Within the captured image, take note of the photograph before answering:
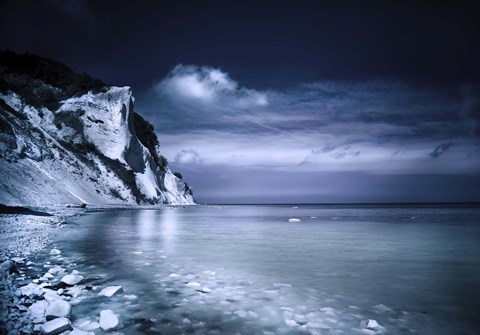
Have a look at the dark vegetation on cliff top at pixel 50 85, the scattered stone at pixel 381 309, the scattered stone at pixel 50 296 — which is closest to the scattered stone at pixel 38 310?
the scattered stone at pixel 50 296

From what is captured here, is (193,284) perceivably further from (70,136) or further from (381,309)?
(70,136)

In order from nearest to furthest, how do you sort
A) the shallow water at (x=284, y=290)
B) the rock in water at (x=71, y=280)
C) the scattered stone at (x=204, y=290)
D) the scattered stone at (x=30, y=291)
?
the shallow water at (x=284, y=290), the scattered stone at (x=30, y=291), the scattered stone at (x=204, y=290), the rock in water at (x=71, y=280)

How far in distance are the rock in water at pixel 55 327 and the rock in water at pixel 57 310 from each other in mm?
484

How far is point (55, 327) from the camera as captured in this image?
3730 mm

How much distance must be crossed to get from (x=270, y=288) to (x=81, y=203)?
43297 millimetres

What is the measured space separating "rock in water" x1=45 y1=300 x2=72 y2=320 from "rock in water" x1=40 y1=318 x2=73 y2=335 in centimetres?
48

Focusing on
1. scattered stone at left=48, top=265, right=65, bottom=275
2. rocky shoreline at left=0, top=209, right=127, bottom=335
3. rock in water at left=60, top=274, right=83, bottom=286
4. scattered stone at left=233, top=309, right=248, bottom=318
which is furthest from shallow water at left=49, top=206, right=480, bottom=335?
scattered stone at left=48, top=265, right=65, bottom=275

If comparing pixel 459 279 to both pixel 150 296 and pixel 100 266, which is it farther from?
pixel 100 266

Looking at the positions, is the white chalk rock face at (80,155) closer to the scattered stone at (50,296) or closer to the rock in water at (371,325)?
the scattered stone at (50,296)

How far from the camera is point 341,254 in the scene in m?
10.9

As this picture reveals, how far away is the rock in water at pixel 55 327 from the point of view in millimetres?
3664

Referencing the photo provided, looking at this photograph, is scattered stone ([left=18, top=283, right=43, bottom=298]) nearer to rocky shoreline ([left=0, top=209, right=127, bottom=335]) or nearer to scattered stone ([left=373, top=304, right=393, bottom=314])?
rocky shoreline ([left=0, top=209, right=127, bottom=335])

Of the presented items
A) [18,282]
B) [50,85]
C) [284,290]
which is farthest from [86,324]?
[50,85]

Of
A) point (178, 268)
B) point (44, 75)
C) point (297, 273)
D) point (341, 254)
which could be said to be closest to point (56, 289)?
point (178, 268)
